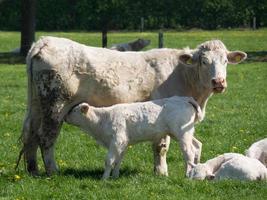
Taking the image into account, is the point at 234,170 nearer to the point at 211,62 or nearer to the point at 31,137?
the point at 211,62

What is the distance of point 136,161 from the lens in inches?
466

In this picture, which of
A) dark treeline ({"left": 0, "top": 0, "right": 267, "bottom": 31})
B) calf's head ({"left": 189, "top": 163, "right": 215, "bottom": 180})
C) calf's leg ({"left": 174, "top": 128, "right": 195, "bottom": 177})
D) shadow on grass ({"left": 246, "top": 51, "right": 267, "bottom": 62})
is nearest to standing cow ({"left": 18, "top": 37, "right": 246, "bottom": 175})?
calf's leg ({"left": 174, "top": 128, "right": 195, "bottom": 177})

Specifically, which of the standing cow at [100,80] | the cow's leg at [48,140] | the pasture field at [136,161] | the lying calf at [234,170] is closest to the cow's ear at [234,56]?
the standing cow at [100,80]

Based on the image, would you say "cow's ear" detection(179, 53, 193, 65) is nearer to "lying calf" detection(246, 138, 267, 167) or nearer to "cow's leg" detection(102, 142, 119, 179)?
"lying calf" detection(246, 138, 267, 167)

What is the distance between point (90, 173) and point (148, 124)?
4.21 feet

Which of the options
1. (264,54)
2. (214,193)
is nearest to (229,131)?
(214,193)

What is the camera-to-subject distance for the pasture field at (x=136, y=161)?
30.0 ft

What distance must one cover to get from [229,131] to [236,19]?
152 feet

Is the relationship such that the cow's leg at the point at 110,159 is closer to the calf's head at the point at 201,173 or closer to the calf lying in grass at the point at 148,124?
the calf lying in grass at the point at 148,124

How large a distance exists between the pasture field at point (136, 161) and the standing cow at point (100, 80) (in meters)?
0.56

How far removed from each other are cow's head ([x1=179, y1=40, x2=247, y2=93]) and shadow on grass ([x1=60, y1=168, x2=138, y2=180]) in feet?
5.85

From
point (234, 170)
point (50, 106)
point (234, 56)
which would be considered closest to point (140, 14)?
point (234, 56)

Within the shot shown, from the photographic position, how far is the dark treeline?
188ft

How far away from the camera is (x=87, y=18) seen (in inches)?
2347
